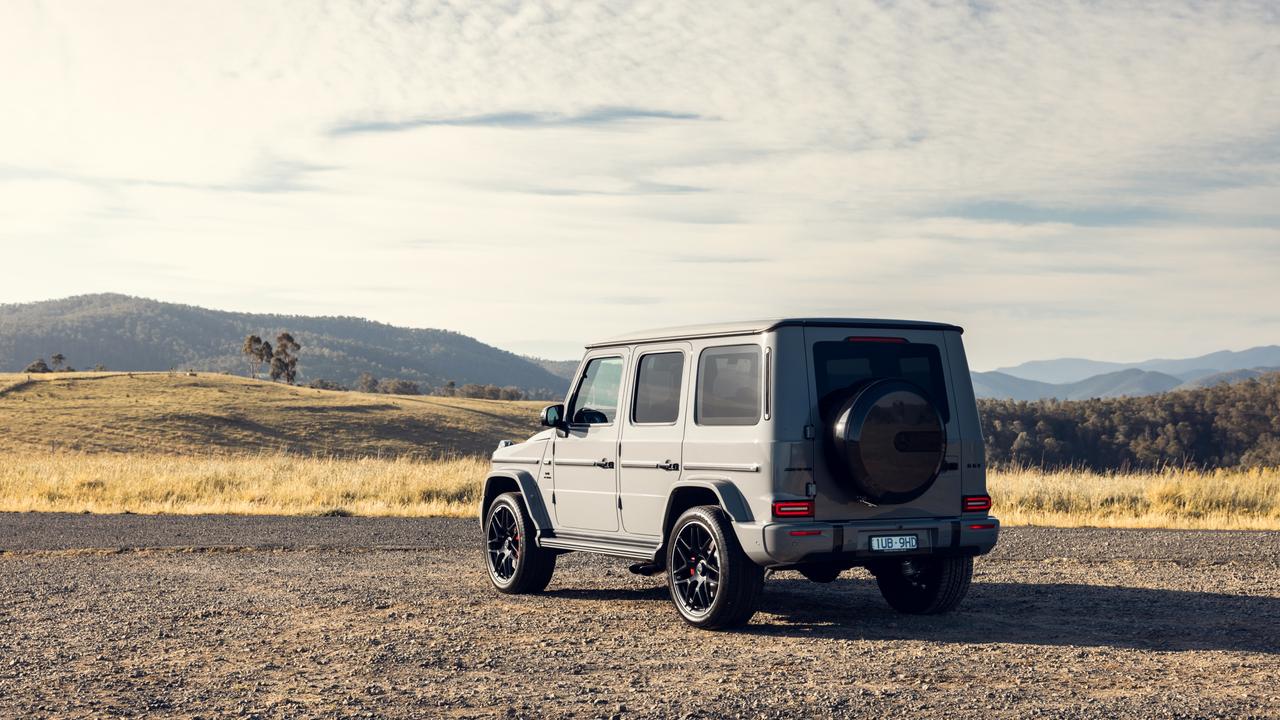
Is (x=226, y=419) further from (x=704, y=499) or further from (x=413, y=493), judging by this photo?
(x=704, y=499)

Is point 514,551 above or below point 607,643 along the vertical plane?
above

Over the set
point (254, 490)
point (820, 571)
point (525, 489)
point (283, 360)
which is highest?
point (283, 360)

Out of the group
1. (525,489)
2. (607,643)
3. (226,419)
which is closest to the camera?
(607,643)

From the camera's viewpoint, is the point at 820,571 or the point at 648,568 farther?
the point at 648,568

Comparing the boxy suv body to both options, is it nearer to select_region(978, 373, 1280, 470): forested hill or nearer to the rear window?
the rear window

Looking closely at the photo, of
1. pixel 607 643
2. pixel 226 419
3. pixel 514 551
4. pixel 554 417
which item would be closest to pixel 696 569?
pixel 607 643

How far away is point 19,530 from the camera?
17625 mm

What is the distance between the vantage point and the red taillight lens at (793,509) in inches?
322

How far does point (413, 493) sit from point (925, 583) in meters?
15.9

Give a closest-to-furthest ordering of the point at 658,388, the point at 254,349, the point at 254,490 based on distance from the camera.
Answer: the point at 658,388 → the point at 254,490 → the point at 254,349

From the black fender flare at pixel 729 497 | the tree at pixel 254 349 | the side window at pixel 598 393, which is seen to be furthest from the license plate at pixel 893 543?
the tree at pixel 254 349

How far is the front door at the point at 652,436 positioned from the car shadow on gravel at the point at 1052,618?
117 cm

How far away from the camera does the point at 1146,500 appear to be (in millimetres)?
20984

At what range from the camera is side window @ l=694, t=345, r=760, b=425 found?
855 cm
